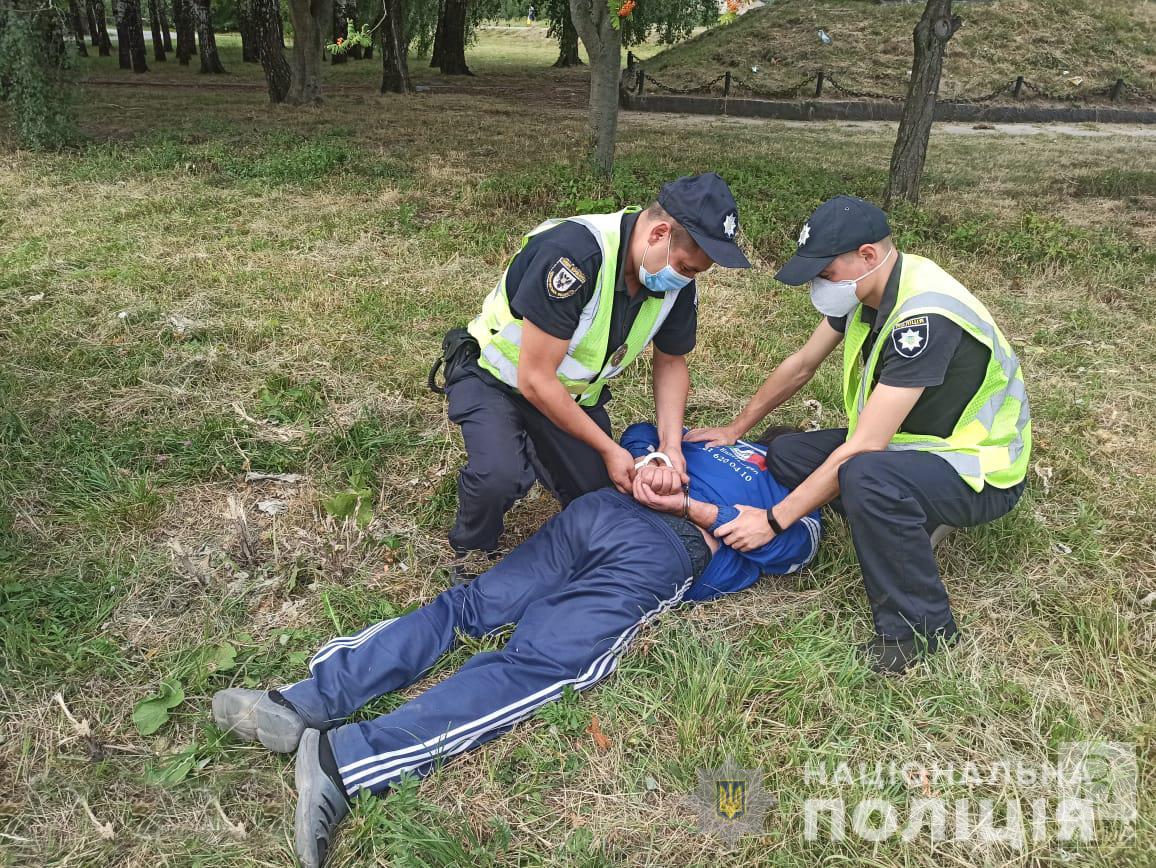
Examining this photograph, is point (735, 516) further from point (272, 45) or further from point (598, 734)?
point (272, 45)

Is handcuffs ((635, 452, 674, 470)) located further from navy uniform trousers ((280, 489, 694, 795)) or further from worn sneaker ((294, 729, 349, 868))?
worn sneaker ((294, 729, 349, 868))

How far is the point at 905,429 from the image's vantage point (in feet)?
8.63

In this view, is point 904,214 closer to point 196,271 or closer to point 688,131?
point 196,271

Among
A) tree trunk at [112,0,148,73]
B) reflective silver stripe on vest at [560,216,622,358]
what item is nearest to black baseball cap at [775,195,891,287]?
reflective silver stripe on vest at [560,216,622,358]

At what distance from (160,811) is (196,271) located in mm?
4170

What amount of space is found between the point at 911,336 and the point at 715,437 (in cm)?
94

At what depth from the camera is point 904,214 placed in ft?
23.9

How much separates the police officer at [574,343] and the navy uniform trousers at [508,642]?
30 cm

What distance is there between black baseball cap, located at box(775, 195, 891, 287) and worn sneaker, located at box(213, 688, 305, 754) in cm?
190

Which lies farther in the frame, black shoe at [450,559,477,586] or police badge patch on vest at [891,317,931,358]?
black shoe at [450,559,477,586]

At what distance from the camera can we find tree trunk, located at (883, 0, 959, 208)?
23.8ft

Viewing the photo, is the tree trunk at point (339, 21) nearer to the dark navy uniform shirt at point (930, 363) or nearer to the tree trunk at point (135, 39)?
the tree trunk at point (135, 39)

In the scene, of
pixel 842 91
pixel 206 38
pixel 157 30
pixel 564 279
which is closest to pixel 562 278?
pixel 564 279

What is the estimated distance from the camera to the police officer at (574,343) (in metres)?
2.58
